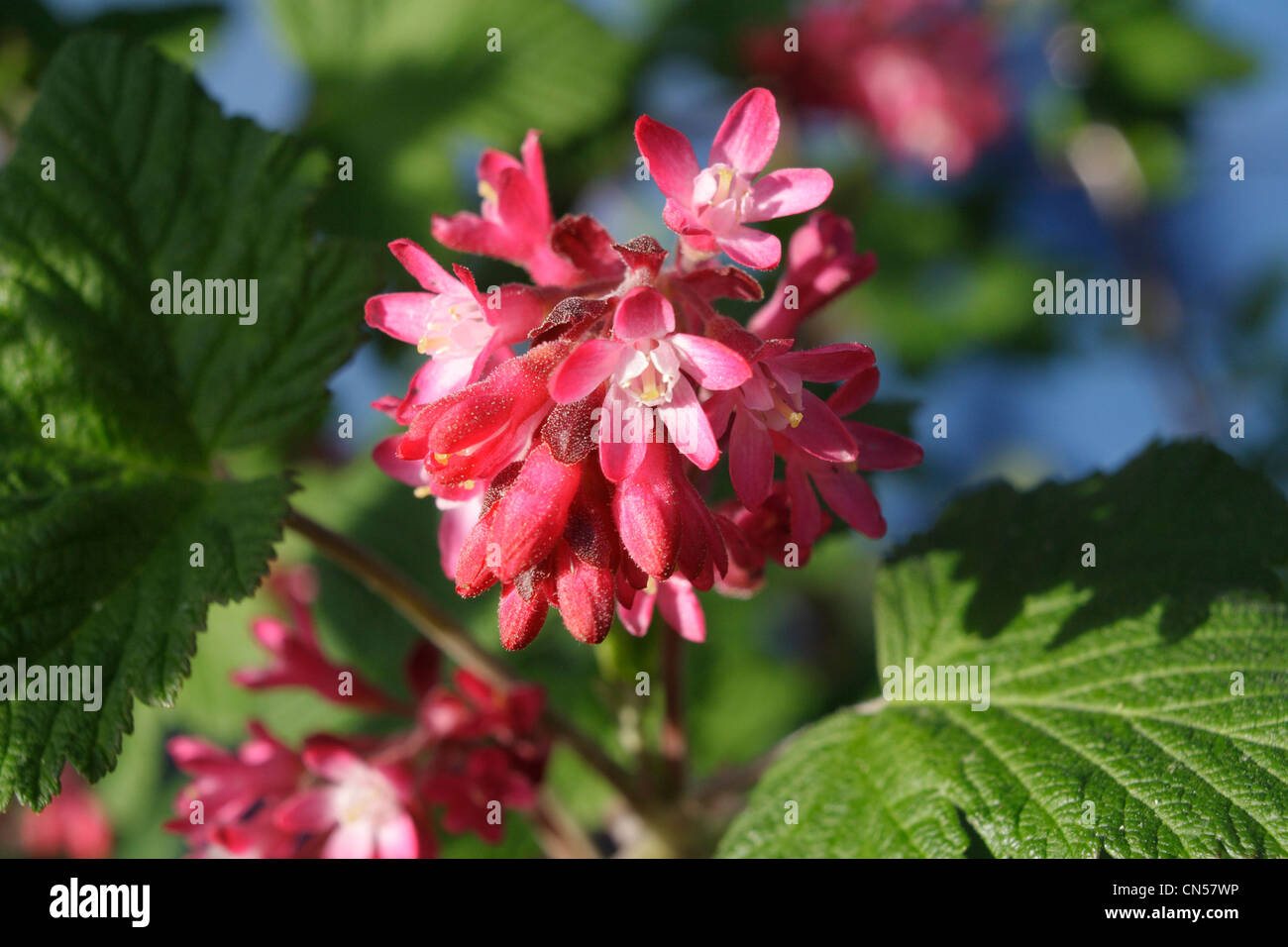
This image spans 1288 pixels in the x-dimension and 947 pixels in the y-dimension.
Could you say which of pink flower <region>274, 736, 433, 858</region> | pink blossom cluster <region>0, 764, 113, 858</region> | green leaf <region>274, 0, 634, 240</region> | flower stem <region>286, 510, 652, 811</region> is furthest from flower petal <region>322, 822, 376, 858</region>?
pink blossom cluster <region>0, 764, 113, 858</region>

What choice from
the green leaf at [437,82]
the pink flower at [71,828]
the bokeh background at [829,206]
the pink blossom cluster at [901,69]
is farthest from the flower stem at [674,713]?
the pink flower at [71,828]

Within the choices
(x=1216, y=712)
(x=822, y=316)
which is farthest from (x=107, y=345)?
(x=822, y=316)

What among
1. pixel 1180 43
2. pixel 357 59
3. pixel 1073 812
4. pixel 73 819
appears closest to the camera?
pixel 1073 812

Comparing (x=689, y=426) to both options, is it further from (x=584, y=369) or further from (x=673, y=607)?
(x=673, y=607)

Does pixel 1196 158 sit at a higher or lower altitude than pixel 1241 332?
higher

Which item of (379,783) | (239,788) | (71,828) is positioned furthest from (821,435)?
(71,828)

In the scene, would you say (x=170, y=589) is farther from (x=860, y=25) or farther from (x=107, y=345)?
(x=860, y=25)

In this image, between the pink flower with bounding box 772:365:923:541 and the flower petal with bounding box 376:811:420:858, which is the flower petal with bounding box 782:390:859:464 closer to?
the pink flower with bounding box 772:365:923:541
